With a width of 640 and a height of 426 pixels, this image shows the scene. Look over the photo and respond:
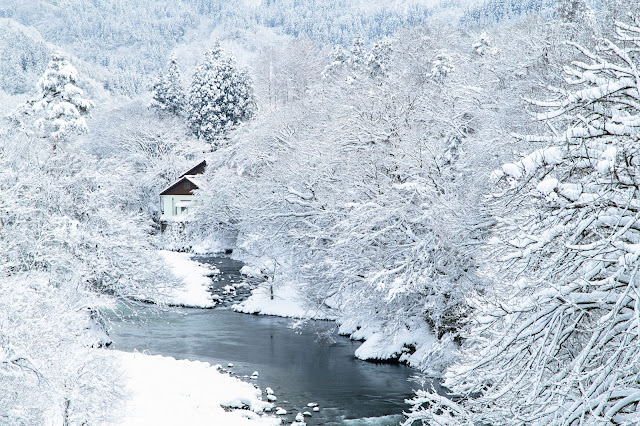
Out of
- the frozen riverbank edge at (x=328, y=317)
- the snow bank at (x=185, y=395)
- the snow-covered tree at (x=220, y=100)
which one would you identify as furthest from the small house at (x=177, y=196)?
the snow bank at (x=185, y=395)

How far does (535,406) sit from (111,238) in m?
18.8

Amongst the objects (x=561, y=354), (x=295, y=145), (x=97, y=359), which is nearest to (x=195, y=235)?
(x=295, y=145)

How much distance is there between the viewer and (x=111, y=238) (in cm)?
2325

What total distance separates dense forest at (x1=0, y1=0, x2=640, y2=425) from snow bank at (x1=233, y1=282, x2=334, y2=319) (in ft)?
2.47

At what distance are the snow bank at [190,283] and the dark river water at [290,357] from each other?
5.06 feet

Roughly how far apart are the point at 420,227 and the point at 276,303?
11336 mm

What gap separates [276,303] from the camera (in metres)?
31.7

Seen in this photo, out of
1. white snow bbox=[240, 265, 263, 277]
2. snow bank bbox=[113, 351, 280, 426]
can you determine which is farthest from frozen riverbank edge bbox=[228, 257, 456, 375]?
snow bank bbox=[113, 351, 280, 426]

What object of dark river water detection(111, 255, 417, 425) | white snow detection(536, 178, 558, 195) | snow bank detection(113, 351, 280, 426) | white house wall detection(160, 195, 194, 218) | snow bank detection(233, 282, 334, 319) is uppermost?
white snow detection(536, 178, 558, 195)

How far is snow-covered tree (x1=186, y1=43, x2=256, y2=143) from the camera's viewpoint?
62.8 metres

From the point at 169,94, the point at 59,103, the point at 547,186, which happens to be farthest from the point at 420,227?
Answer: the point at 169,94

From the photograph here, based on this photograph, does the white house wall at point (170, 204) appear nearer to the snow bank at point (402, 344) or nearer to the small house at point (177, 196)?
the small house at point (177, 196)

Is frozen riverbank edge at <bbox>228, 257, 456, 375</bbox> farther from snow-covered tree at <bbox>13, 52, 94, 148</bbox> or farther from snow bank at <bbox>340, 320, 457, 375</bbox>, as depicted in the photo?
snow-covered tree at <bbox>13, 52, 94, 148</bbox>

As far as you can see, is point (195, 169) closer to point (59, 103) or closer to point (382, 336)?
point (59, 103)
